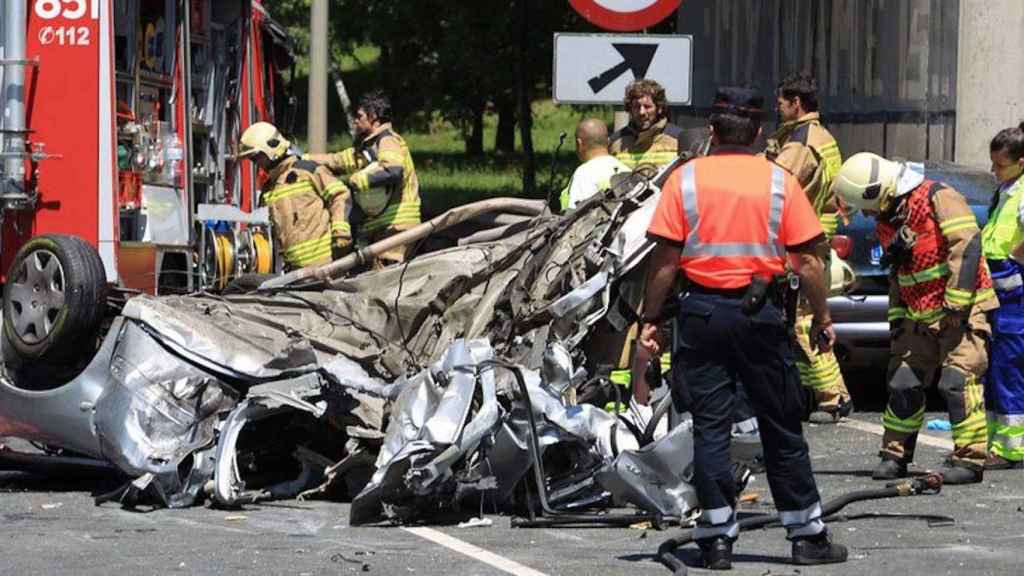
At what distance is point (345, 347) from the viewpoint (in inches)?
380

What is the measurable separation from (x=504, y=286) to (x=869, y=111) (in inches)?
455

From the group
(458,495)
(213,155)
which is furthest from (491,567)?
(213,155)

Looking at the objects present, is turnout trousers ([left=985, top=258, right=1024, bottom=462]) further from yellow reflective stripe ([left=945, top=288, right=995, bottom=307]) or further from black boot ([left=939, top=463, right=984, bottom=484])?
yellow reflective stripe ([left=945, top=288, right=995, bottom=307])

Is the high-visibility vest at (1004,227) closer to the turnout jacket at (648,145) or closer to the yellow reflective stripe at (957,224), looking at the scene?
the yellow reflective stripe at (957,224)

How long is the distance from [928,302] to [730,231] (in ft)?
8.66

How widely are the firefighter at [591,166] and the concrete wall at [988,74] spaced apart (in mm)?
7720

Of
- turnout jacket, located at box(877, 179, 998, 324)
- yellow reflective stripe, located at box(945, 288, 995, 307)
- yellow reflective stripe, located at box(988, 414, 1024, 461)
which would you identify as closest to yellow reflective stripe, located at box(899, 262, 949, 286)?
turnout jacket, located at box(877, 179, 998, 324)

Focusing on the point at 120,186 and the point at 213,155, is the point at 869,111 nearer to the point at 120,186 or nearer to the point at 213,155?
the point at 213,155

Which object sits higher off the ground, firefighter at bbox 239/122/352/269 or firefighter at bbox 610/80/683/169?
firefighter at bbox 610/80/683/169

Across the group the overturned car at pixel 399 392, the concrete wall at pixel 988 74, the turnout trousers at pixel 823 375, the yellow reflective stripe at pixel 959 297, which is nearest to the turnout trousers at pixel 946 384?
the yellow reflective stripe at pixel 959 297

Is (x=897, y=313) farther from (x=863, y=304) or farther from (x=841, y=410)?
(x=863, y=304)

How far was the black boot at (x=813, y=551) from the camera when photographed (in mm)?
7621

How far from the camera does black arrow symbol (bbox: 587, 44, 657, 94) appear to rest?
40.3 ft

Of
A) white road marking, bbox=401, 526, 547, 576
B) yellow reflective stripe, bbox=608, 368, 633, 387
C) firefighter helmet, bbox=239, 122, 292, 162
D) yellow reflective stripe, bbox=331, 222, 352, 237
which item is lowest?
white road marking, bbox=401, 526, 547, 576
